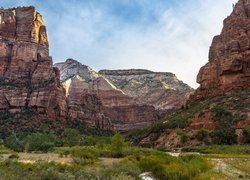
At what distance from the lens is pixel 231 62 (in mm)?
87750

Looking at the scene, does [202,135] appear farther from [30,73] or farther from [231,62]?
[30,73]

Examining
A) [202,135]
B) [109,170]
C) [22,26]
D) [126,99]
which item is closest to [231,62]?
[202,135]

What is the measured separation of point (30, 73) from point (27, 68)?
2.77 m

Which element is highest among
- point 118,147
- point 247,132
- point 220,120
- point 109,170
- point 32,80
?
point 32,80

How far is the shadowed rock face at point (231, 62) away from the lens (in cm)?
8650

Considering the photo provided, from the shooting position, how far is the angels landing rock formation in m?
103

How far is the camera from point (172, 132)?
7288cm

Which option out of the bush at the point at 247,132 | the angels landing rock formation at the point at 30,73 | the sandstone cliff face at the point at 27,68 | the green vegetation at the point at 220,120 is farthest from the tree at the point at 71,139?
the bush at the point at 247,132

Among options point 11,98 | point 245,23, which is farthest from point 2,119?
point 245,23

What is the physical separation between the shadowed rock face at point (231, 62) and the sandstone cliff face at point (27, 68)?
4051 cm

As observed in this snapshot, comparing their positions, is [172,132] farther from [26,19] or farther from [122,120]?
[122,120]

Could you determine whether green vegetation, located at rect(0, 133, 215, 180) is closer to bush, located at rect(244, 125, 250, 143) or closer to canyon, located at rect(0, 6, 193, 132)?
bush, located at rect(244, 125, 250, 143)

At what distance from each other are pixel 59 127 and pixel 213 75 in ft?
140

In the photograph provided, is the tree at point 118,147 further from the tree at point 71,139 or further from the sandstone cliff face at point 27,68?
the sandstone cliff face at point 27,68
